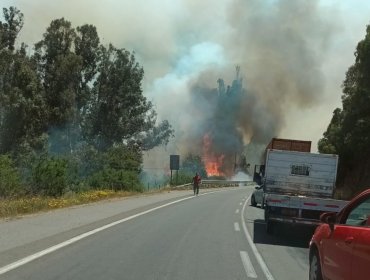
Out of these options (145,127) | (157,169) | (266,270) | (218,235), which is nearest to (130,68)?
(145,127)

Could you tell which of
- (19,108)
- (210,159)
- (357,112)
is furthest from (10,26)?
(210,159)

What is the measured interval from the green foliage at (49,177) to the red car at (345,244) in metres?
20.3

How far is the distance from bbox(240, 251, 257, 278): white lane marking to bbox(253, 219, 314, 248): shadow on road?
2.84 meters

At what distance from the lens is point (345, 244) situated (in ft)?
20.2

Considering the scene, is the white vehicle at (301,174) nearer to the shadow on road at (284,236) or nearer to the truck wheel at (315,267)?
the shadow on road at (284,236)

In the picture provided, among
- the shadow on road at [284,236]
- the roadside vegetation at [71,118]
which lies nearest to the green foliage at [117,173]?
the roadside vegetation at [71,118]

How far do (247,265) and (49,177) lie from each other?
59.4 ft

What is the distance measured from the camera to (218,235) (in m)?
14.9

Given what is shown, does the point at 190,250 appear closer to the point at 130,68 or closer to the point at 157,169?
the point at 130,68

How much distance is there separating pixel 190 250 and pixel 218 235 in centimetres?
335

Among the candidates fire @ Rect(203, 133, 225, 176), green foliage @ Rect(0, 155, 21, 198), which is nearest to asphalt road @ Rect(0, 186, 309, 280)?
green foliage @ Rect(0, 155, 21, 198)

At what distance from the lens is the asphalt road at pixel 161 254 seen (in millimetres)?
8758

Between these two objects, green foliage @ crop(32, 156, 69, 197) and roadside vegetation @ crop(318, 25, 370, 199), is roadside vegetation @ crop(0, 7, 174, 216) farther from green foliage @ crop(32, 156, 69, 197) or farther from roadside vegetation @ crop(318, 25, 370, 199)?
roadside vegetation @ crop(318, 25, 370, 199)

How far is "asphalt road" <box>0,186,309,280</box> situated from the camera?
28.7ft
